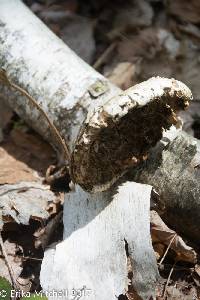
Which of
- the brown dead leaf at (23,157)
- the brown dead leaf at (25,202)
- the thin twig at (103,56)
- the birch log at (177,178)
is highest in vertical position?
the birch log at (177,178)

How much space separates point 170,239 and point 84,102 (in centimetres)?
81

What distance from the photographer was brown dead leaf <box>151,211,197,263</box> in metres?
2.02

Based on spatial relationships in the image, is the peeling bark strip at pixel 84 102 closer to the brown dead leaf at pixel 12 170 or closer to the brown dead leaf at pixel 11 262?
the brown dead leaf at pixel 12 170

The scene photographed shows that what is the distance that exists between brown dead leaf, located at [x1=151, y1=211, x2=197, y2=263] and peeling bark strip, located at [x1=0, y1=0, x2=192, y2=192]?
0.96 feet

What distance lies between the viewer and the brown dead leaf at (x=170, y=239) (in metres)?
2.02

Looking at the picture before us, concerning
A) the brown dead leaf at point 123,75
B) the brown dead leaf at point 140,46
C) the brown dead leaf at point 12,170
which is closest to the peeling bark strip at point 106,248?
the brown dead leaf at point 12,170

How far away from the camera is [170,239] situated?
2053mm

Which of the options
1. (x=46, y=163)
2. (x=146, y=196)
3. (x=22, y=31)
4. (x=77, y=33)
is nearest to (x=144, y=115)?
(x=146, y=196)

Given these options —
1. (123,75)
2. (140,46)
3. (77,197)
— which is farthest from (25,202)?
(140,46)

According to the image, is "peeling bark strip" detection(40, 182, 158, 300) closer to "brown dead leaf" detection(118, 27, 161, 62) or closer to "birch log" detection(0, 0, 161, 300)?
"birch log" detection(0, 0, 161, 300)

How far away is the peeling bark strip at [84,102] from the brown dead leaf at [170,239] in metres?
0.29

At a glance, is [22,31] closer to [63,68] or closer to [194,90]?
[63,68]

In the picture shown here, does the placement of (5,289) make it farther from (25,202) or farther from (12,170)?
(12,170)

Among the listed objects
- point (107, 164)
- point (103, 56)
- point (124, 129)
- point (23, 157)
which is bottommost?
point (23, 157)
